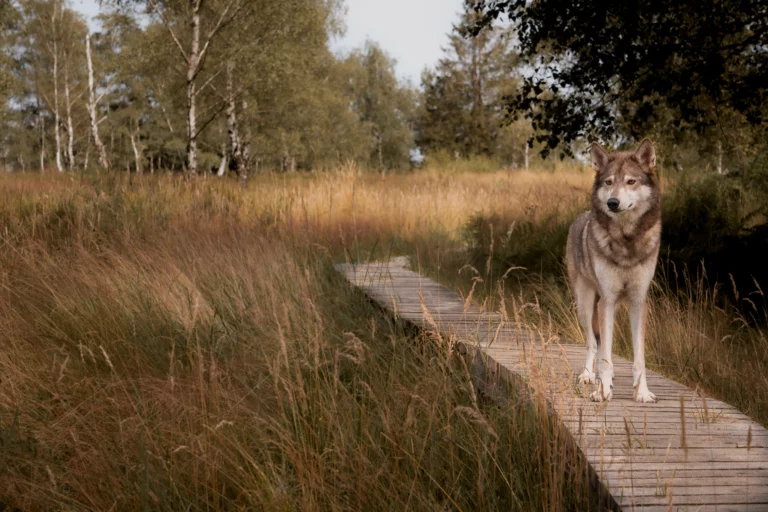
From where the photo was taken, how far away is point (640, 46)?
5926mm

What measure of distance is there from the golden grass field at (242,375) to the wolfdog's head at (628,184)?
737 mm

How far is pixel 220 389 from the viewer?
3127 mm

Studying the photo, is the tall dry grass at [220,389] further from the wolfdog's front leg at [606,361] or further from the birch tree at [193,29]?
the birch tree at [193,29]

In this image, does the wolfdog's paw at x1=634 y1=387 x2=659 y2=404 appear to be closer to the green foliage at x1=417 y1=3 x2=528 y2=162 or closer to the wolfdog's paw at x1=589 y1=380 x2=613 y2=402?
the wolfdog's paw at x1=589 y1=380 x2=613 y2=402

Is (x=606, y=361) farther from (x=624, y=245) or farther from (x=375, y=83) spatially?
(x=375, y=83)

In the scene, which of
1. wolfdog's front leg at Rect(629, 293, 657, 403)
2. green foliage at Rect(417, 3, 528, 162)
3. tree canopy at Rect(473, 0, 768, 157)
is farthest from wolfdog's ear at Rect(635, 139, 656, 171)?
green foliage at Rect(417, 3, 528, 162)

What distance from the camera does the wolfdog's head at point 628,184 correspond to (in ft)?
11.5

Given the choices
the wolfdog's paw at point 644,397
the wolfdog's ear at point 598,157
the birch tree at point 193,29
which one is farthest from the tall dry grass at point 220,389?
the birch tree at point 193,29

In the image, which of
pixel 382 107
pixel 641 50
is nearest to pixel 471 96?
pixel 382 107

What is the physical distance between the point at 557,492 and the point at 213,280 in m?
3.70

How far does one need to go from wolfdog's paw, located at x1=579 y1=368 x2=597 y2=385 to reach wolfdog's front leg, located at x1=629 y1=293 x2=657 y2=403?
0.67 feet

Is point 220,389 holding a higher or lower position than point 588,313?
lower

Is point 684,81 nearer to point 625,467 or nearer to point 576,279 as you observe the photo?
point 576,279

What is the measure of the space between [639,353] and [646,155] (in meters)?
1.05
